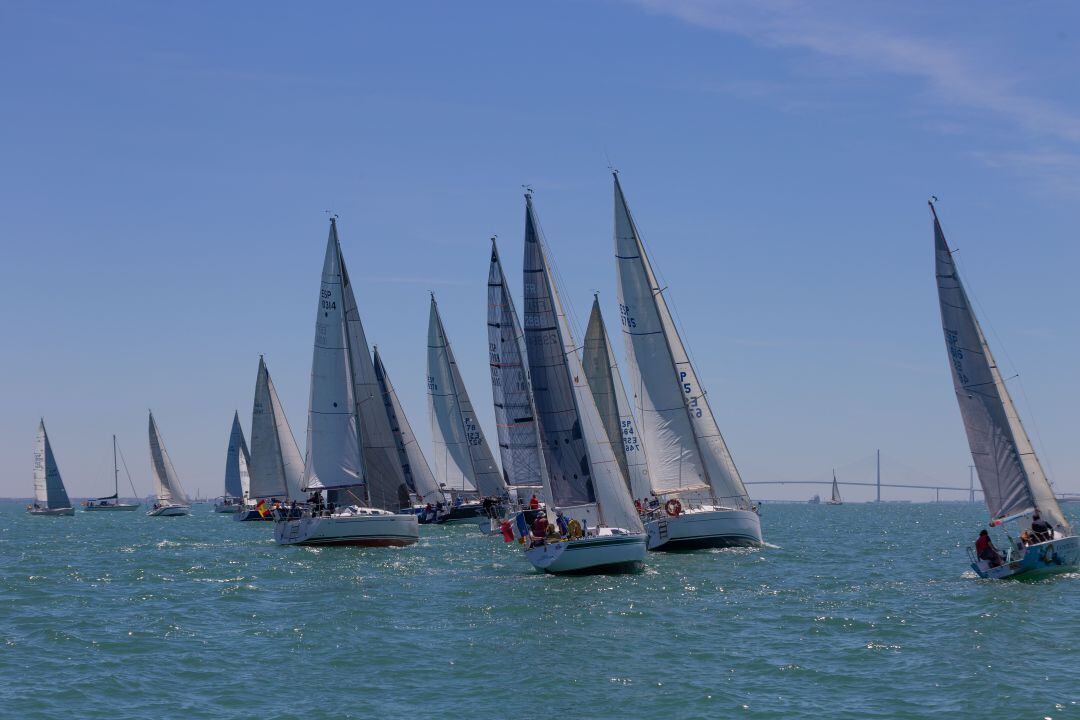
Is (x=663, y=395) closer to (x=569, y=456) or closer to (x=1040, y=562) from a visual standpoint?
(x=569, y=456)

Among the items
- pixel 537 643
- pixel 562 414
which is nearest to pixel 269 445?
pixel 562 414

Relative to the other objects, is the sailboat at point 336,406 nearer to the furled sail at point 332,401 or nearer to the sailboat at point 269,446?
the furled sail at point 332,401

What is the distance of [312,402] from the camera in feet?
174

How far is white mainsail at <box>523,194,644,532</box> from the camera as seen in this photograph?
37.6 meters

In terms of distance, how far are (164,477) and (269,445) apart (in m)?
53.2

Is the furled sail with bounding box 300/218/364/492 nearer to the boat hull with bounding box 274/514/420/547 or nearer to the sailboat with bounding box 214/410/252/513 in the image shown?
the boat hull with bounding box 274/514/420/547

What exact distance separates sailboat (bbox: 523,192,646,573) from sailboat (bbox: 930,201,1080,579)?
10038mm

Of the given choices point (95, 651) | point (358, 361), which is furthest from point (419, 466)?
point (95, 651)

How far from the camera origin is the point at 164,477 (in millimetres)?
135375

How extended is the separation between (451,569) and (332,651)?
16.8m

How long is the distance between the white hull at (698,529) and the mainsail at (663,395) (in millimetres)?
1741

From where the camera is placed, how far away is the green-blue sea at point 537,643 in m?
20.9

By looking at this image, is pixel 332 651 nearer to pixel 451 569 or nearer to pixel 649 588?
pixel 649 588

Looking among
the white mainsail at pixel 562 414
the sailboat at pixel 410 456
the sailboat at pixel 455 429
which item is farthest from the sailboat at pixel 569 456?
the sailboat at pixel 410 456
